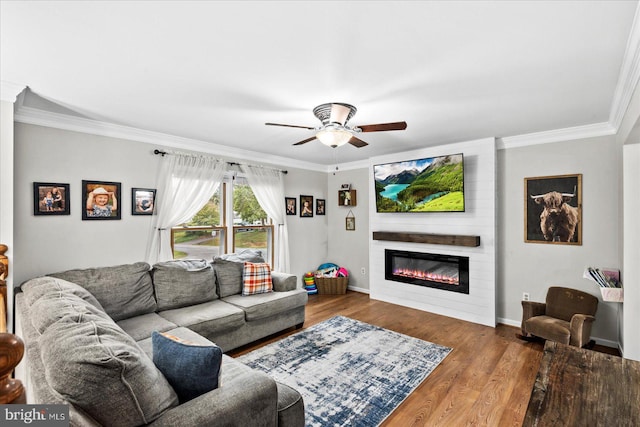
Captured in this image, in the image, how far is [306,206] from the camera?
5719 mm

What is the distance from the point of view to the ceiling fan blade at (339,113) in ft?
8.48

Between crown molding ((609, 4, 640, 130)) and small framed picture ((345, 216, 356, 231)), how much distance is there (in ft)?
12.3

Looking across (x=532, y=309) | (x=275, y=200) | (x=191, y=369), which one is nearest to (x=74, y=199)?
(x=275, y=200)

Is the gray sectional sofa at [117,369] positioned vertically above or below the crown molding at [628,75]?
below

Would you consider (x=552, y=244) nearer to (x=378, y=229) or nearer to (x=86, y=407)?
(x=378, y=229)

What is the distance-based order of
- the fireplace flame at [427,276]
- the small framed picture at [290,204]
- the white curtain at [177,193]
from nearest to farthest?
the white curtain at [177,193], the fireplace flame at [427,276], the small framed picture at [290,204]

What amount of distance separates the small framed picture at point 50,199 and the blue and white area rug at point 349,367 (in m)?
2.38

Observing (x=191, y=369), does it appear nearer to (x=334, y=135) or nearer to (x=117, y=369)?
(x=117, y=369)

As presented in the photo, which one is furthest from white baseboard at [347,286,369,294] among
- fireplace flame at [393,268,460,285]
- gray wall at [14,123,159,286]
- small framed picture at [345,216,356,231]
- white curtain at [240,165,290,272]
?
gray wall at [14,123,159,286]

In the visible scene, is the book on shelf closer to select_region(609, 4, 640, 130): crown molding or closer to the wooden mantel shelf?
the wooden mantel shelf

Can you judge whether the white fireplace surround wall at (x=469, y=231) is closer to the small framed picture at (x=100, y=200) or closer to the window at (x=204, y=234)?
the window at (x=204, y=234)

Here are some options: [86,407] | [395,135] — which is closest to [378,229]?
[395,135]

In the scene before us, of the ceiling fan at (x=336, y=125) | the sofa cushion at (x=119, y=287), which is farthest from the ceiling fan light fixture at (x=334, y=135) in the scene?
the sofa cushion at (x=119, y=287)

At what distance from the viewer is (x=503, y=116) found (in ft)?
10.4
